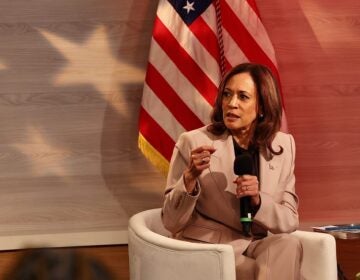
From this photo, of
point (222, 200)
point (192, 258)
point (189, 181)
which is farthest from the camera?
point (222, 200)

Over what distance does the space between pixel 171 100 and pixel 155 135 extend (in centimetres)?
21

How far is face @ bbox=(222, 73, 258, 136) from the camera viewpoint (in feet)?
8.12

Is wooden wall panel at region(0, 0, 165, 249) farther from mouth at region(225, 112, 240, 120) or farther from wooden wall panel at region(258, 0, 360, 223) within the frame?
mouth at region(225, 112, 240, 120)

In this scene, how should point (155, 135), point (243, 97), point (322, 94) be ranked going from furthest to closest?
1. point (322, 94)
2. point (155, 135)
3. point (243, 97)

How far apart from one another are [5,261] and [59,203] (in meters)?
0.45

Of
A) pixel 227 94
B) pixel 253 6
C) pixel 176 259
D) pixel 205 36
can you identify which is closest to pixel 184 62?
pixel 205 36

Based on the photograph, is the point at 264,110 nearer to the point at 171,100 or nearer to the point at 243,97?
the point at 243,97

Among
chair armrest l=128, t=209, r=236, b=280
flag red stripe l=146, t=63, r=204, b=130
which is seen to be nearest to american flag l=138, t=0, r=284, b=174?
flag red stripe l=146, t=63, r=204, b=130

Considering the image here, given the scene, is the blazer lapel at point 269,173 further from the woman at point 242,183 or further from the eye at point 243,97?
the eye at point 243,97

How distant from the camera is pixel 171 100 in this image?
3299 mm

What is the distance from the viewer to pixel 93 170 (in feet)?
11.2

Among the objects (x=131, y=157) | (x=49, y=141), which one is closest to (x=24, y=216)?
(x=49, y=141)

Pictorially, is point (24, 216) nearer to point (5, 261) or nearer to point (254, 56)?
point (5, 261)

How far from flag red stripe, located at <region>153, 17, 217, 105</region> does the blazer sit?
791 millimetres
